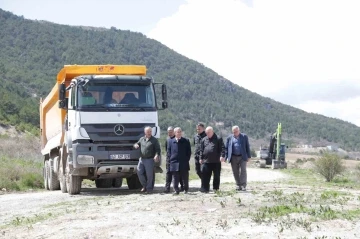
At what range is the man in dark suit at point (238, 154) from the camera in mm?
17141

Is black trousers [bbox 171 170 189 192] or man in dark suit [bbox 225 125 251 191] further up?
A: man in dark suit [bbox 225 125 251 191]

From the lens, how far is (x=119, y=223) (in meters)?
11.6

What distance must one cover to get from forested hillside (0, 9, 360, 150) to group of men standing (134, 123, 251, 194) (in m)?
80.0

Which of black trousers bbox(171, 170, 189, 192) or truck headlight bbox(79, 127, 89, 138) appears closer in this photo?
black trousers bbox(171, 170, 189, 192)

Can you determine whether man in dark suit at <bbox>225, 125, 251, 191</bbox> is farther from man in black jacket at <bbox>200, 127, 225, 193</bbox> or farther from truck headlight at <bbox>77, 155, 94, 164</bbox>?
truck headlight at <bbox>77, 155, 94, 164</bbox>

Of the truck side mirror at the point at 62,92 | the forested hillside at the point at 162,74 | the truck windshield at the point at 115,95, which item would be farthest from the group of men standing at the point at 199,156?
the forested hillside at the point at 162,74

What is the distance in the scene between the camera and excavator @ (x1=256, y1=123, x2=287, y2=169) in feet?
174

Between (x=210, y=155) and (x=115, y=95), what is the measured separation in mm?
3193

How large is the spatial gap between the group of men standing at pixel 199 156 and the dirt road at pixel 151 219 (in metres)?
1.25

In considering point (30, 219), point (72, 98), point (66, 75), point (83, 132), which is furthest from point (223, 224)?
point (66, 75)

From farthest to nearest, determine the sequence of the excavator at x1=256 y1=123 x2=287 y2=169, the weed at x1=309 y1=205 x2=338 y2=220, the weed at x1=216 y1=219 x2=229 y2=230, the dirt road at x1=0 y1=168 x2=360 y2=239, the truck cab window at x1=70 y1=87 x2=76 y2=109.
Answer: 1. the excavator at x1=256 y1=123 x2=287 y2=169
2. the truck cab window at x1=70 y1=87 x2=76 y2=109
3. the weed at x1=309 y1=205 x2=338 y2=220
4. the weed at x1=216 y1=219 x2=229 y2=230
5. the dirt road at x1=0 y1=168 x2=360 y2=239

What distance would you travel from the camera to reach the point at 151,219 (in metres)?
11.9

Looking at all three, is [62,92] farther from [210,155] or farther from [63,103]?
[210,155]

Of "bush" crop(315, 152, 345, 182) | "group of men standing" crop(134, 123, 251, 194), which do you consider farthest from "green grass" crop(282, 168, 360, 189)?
"group of men standing" crop(134, 123, 251, 194)
